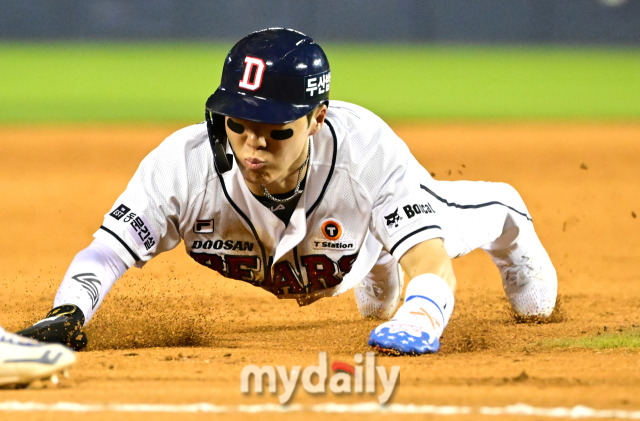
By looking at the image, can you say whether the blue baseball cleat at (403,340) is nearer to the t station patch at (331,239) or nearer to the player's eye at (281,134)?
the t station patch at (331,239)

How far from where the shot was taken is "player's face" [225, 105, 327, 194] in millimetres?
3748

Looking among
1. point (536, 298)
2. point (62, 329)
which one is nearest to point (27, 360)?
point (62, 329)

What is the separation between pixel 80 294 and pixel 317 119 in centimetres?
115

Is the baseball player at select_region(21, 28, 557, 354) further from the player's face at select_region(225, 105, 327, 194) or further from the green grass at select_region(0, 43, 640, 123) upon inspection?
the green grass at select_region(0, 43, 640, 123)

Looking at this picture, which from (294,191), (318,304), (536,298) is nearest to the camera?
(294,191)

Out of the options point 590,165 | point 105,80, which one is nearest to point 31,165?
point 590,165

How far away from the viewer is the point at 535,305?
5.14 meters

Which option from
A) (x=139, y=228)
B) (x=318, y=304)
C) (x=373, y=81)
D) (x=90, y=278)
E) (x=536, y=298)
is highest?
(x=139, y=228)

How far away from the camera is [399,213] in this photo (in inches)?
156

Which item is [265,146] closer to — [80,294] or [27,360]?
[80,294]

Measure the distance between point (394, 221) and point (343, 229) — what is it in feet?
0.92

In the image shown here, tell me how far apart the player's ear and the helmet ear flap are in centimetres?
36

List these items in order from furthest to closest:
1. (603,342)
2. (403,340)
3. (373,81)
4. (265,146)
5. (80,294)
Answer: (373,81) < (603,342) < (80,294) < (265,146) < (403,340)

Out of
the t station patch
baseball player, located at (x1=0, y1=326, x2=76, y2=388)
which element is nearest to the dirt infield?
baseball player, located at (x1=0, y1=326, x2=76, y2=388)
